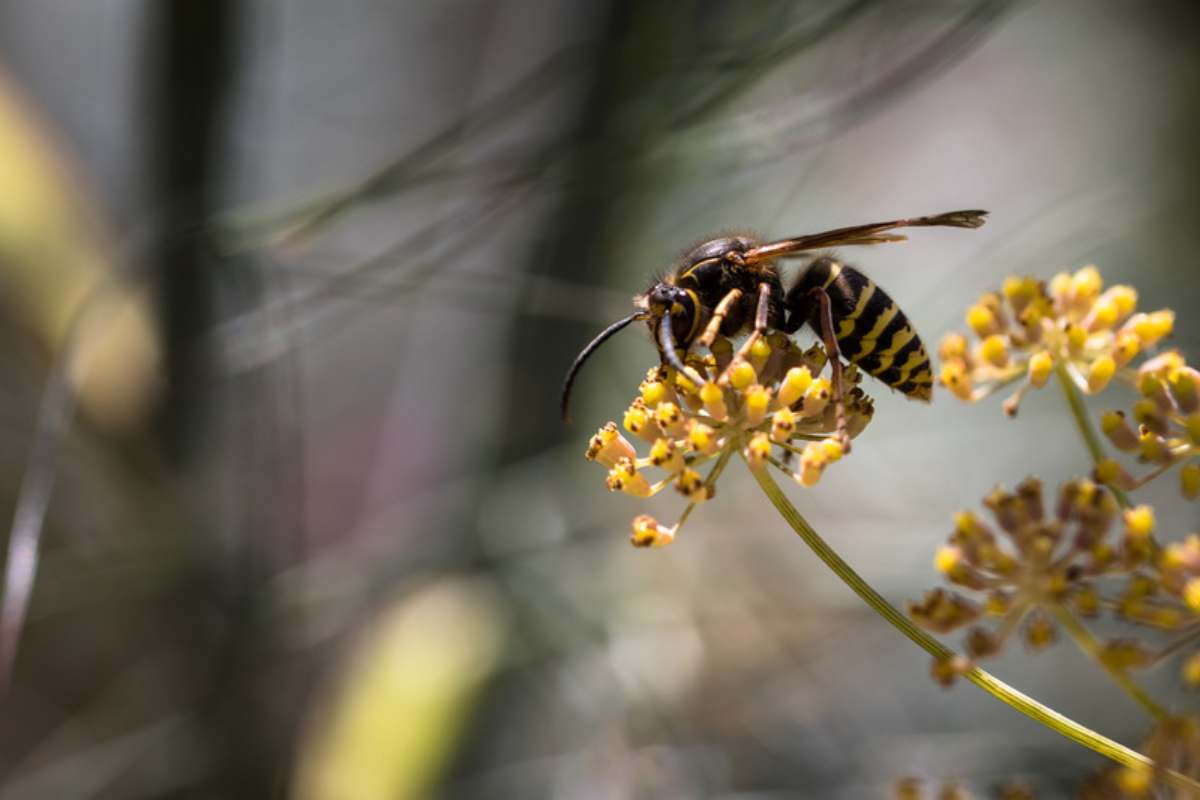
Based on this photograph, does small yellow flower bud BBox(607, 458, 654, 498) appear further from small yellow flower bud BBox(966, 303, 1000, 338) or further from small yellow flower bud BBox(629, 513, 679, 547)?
small yellow flower bud BBox(966, 303, 1000, 338)

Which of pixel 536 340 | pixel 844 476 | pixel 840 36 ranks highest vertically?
pixel 536 340

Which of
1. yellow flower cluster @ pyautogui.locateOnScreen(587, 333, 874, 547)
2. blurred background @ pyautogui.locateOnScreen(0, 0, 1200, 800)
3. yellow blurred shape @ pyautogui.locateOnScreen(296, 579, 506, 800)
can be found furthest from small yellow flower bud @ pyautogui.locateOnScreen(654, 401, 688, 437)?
yellow blurred shape @ pyautogui.locateOnScreen(296, 579, 506, 800)

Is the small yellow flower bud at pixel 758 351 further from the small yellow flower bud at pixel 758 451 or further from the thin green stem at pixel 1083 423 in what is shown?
the thin green stem at pixel 1083 423

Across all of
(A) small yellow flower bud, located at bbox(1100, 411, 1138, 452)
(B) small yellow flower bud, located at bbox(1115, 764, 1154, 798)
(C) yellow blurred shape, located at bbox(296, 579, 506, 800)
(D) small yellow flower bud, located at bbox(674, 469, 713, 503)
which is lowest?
(B) small yellow flower bud, located at bbox(1115, 764, 1154, 798)

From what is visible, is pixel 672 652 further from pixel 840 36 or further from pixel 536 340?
pixel 840 36

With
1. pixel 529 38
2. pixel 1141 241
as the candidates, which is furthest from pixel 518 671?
pixel 529 38

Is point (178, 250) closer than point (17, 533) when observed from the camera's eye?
No

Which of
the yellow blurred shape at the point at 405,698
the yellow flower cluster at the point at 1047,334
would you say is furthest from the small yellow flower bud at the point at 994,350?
the yellow blurred shape at the point at 405,698
